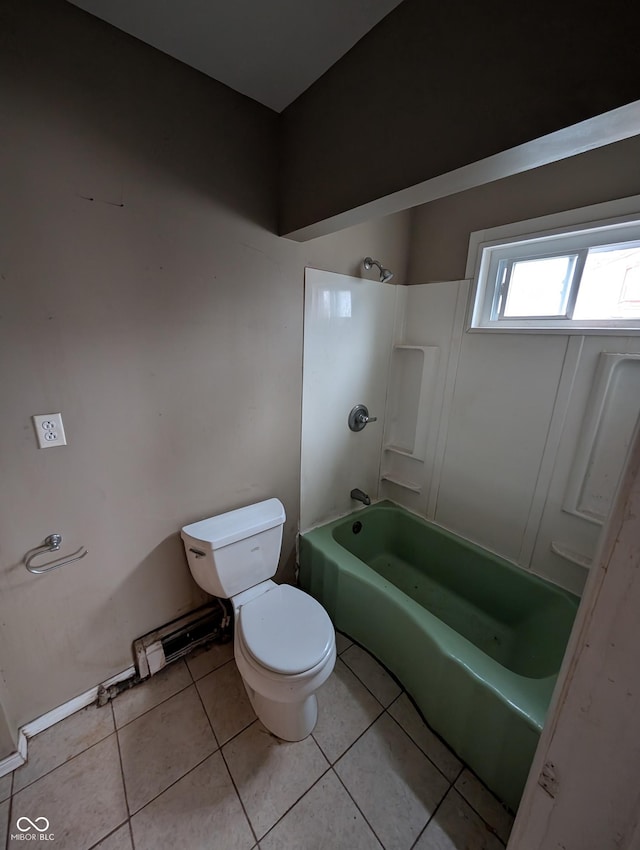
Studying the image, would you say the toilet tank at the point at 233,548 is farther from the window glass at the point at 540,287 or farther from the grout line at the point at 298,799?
the window glass at the point at 540,287

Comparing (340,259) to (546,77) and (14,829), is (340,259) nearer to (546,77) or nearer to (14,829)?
(546,77)

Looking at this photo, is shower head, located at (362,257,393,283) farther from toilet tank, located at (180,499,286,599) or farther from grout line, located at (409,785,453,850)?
grout line, located at (409,785,453,850)

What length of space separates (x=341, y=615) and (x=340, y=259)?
6.29 feet

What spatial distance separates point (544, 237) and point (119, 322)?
186 centimetres

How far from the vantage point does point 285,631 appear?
1237 millimetres

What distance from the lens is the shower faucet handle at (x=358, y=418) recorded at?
6.55ft

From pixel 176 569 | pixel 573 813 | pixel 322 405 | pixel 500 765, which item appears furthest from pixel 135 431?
pixel 500 765

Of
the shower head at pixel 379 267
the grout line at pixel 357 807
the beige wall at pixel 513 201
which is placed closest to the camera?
the grout line at pixel 357 807

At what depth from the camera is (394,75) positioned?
880 mm

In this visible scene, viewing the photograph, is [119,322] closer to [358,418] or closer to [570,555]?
[358,418]

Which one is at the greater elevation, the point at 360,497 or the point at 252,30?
the point at 252,30

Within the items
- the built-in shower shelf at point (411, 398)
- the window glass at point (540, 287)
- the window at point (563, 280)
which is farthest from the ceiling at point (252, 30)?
the built-in shower shelf at point (411, 398)

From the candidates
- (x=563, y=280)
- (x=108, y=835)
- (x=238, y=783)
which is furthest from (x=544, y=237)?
(x=108, y=835)

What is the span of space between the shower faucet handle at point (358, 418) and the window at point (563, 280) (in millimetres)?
784
